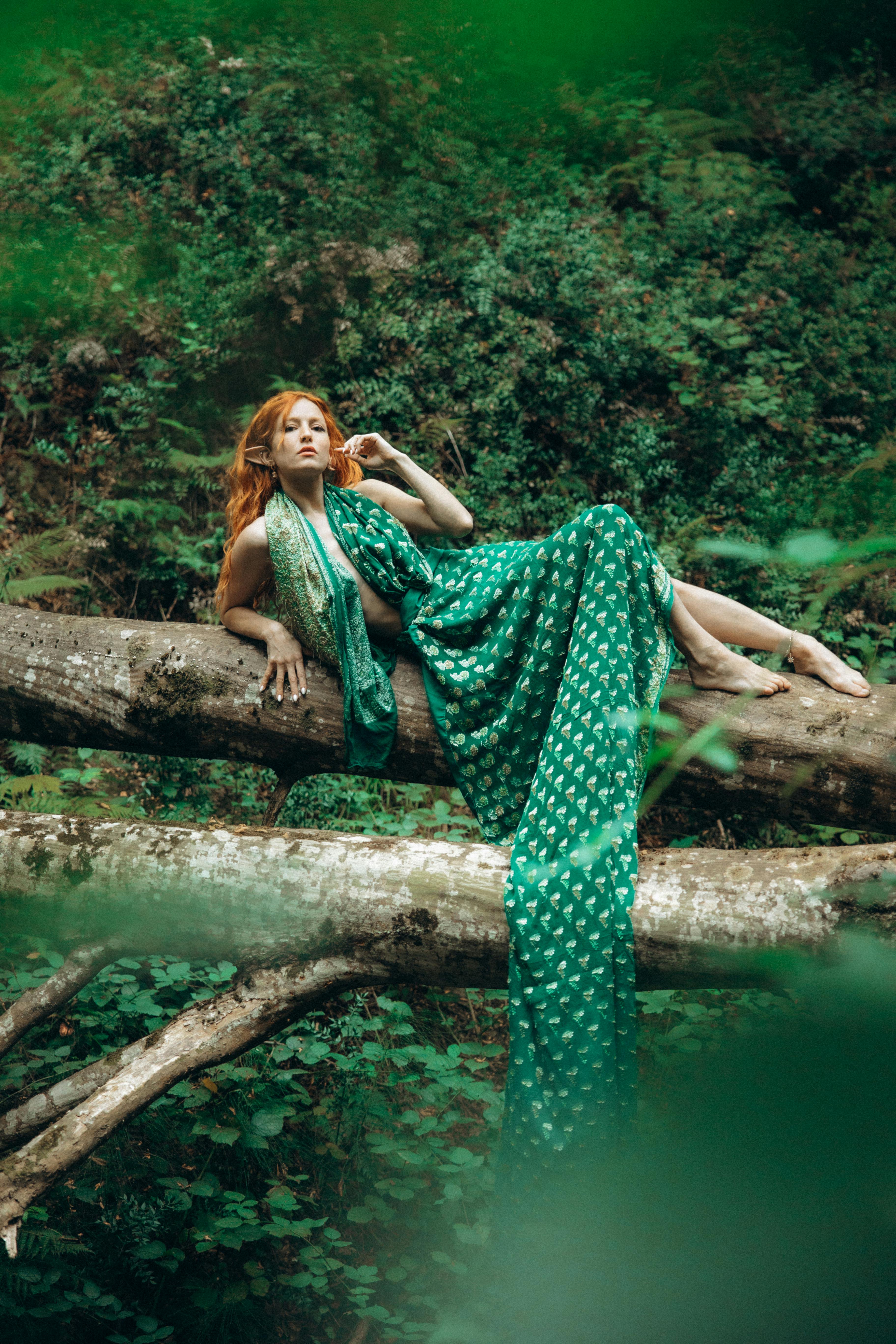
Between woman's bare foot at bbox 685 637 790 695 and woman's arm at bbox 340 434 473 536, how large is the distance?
0.98 metres

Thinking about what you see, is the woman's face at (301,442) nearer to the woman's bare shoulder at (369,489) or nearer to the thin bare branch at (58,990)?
the woman's bare shoulder at (369,489)

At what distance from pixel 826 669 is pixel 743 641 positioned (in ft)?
0.92

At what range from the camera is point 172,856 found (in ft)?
8.63

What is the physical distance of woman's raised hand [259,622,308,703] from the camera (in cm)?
305

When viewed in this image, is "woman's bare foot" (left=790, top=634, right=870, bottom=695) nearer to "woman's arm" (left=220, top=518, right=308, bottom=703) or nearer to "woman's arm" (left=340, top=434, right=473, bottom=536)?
"woman's arm" (left=340, top=434, right=473, bottom=536)

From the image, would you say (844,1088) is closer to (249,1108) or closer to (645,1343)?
(645,1343)

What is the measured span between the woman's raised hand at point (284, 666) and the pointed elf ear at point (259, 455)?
0.64 metres

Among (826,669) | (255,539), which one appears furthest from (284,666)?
(826,669)

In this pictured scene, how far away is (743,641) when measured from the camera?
3.16 m

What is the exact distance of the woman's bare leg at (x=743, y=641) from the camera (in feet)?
9.67

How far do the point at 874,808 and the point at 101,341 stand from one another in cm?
580

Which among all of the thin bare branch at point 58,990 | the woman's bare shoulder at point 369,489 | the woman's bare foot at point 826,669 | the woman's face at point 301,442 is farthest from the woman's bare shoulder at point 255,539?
the woman's bare foot at point 826,669

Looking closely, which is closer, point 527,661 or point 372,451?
point 527,661

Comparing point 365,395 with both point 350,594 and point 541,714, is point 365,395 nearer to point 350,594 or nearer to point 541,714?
point 350,594
